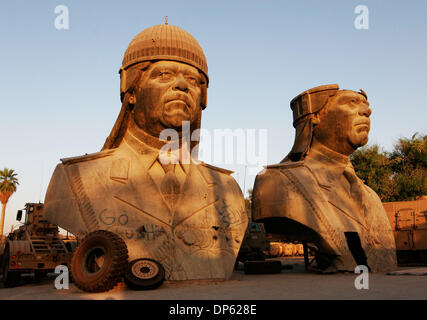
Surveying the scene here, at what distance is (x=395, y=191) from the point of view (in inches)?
1266

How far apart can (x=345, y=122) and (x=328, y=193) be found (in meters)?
2.31

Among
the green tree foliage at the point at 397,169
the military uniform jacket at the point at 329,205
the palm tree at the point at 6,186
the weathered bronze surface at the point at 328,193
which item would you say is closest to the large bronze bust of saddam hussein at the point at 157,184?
the military uniform jacket at the point at 329,205

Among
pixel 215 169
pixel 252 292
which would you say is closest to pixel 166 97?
pixel 215 169

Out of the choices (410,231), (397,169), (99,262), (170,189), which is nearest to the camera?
(99,262)

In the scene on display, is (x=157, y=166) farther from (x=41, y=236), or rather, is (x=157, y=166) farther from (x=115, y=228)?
(x=41, y=236)

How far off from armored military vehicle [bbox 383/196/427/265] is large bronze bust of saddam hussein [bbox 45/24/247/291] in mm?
9807

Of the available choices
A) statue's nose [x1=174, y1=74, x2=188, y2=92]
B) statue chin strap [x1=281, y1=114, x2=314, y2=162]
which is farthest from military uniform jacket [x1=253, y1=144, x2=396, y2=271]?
statue's nose [x1=174, y1=74, x2=188, y2=92]

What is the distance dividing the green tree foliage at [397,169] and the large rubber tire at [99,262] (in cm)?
2876

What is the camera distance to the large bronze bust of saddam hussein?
8977 millimetres

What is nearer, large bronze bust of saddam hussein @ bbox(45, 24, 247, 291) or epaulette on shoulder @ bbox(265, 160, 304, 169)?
large bronze bust of saddam hussein @ bbox(45, 24, 247, 291)

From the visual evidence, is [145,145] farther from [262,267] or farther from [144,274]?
[262,267]

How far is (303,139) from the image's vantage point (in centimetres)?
1321

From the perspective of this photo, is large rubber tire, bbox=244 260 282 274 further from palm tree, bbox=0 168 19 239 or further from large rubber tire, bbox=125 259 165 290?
palm tree, bbox=0 168 19 239
